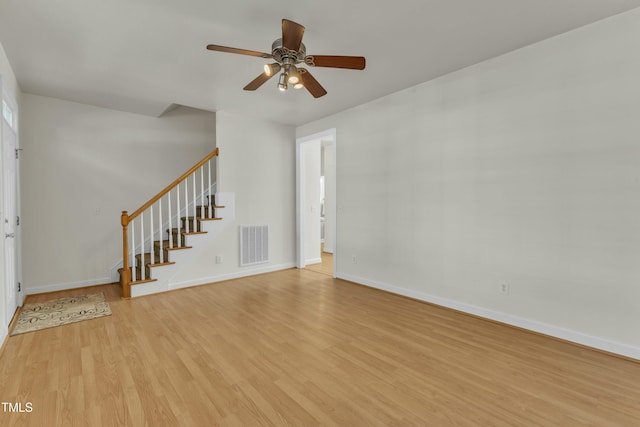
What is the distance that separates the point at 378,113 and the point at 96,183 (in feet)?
14.7

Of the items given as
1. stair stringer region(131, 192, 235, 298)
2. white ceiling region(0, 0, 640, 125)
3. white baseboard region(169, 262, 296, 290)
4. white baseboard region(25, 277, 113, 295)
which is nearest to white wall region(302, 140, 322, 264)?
white baseboard region(169, 262, 296, 290)

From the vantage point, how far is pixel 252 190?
5.44m

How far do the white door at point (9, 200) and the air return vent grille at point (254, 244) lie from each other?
279 cm

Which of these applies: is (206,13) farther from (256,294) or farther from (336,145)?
(256,294)

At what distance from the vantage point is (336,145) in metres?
5.15

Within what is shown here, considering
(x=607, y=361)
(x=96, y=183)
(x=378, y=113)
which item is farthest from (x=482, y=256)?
(x=96, y=183)

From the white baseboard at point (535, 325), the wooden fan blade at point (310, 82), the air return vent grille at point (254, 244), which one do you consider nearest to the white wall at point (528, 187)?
the white baseboard at point (535, 325)

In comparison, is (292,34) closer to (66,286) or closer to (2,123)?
(2,123)

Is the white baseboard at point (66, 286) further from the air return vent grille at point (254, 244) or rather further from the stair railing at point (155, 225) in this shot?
the air return vent grille at point (254, 244)

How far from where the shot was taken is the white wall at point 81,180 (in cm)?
430

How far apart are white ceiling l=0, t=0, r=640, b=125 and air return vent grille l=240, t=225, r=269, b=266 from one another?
94.2 inches

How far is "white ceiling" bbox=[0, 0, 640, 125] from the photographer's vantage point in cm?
237

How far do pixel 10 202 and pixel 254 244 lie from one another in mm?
3128

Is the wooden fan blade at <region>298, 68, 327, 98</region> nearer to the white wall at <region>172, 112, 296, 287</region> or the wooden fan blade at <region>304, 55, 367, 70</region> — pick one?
the wooden fan blade at <region>304, 55, 367, 70</region>
